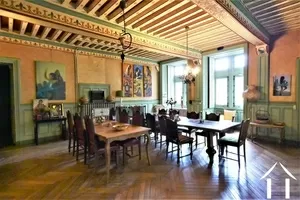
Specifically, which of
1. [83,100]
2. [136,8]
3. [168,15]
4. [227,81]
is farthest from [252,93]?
[83,100]

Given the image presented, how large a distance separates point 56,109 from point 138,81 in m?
3.72

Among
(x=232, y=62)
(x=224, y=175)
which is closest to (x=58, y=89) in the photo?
(x=224, y=175)

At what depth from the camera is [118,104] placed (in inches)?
302

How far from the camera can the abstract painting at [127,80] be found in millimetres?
7793

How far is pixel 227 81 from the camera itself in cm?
750

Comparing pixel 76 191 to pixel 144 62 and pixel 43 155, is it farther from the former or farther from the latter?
pixel 144 62

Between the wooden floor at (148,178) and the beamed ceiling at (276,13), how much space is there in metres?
3.08

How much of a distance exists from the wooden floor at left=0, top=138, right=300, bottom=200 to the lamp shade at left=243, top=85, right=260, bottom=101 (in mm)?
1785

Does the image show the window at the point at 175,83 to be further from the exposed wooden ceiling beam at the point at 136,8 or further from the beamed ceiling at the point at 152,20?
the exposed wooden ceiling beam at the point at 136,8

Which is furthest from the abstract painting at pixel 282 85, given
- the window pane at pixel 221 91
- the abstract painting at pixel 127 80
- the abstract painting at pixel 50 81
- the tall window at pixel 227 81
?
the abstract painting at pixel 50 81

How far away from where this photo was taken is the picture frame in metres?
5.74

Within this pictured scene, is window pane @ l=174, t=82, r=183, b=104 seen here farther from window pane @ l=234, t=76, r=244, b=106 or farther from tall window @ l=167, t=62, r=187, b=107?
window pane @ l=234, t=76, r=244, b=106

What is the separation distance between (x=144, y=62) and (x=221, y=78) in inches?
137

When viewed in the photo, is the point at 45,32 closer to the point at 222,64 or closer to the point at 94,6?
the point at 94,6
